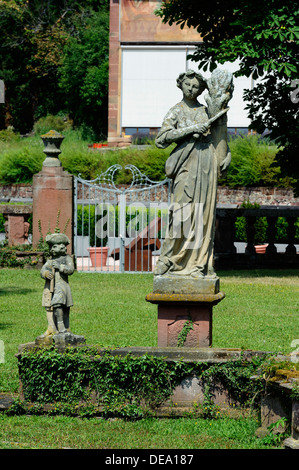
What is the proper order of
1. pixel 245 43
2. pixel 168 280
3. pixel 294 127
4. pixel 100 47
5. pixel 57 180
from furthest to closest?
1. pixel 100 47
2. pixel 57 180
3. pixel 294 127
4. pixel 245 43
5. pixel 168 280

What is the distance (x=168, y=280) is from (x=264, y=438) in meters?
1.97

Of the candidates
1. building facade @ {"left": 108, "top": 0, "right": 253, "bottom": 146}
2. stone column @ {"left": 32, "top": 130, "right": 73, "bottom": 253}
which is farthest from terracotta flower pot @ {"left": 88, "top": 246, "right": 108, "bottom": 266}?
building facade @ {"left": 108, "top": 0, "right": 253, "bottom": 146}

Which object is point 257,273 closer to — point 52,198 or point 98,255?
point 98,255

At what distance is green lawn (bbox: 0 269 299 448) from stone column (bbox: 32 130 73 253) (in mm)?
1135

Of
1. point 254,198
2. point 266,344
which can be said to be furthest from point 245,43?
point 254,198

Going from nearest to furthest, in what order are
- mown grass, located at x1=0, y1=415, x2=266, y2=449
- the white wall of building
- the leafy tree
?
mown grass, located at x1=0, y1=415, x2=266, y2=449, the leafy tree, the white wall of building

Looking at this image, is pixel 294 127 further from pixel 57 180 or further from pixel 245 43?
pixel 57 180

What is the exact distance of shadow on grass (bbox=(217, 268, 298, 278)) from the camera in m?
17.3

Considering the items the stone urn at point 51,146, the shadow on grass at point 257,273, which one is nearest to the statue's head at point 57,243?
the shadow on grass at point 257,273

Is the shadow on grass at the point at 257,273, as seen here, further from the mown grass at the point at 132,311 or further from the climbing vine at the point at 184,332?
the climbing vine at the point at 184,332

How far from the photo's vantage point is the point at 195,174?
26.3 ft

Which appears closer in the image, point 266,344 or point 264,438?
point 264,438

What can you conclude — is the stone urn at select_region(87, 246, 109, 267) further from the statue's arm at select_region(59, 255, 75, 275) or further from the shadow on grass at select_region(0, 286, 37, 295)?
the statue's arm at select_region(59, 255, 75, 275)

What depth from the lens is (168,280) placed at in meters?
7.99
